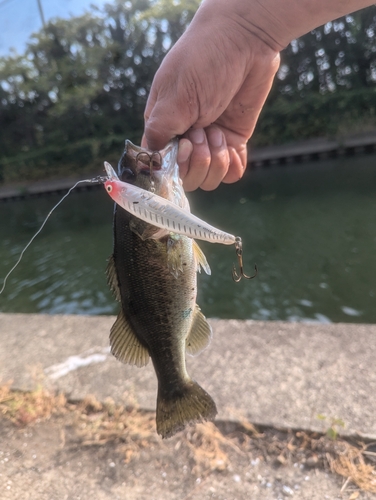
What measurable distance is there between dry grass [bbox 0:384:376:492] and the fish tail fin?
898mm

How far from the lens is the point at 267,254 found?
9195 mm

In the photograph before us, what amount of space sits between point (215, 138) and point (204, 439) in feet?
6.43

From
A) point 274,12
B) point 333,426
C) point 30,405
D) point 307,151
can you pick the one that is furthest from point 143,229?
point 307,151

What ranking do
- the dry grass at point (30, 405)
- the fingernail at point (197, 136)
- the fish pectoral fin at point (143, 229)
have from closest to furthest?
the fish pectoral fin at point (143, 229) → the fingernail at point (197, 136) → the dry grass at point (30, 405)

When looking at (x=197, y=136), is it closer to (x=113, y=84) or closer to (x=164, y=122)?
(x=164, y=122)

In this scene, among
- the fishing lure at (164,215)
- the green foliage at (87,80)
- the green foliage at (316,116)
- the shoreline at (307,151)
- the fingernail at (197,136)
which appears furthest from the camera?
the green foliage at (87,80)

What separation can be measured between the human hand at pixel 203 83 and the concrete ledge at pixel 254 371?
176cm

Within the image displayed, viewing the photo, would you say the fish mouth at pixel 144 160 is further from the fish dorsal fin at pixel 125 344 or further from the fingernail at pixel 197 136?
the fish dorsal fin at pixel 125 344

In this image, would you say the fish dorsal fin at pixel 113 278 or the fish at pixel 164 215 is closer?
the fish at pixel 164 215

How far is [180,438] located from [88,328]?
6.94ft

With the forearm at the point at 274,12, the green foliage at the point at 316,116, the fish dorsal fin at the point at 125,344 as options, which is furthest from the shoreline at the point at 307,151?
the fish dorsal fin at the point at 125,344

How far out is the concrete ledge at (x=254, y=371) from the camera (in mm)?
2770

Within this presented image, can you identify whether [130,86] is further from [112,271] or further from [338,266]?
[112,271]

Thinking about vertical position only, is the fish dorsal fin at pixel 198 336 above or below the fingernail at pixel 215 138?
below
